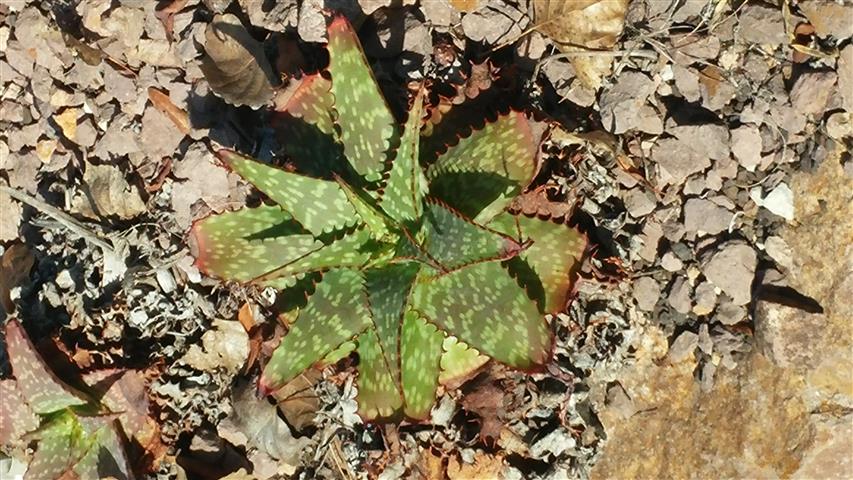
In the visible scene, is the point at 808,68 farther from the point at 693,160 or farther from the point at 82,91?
the point at 82,91

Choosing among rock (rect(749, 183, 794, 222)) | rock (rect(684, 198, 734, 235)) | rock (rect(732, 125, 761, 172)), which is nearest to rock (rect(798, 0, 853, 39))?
rock (rect(732, 125, 761, 172))

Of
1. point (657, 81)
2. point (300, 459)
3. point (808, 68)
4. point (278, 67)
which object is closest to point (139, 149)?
point (278, 67)

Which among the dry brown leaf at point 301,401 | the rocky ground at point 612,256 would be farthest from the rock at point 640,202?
the dry brown leaf at point 301,401

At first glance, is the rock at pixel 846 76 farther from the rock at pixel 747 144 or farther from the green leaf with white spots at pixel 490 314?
the green leaf with white spots at pixel 490 314

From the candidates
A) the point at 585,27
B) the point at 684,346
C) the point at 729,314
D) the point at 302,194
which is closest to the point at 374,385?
the point at 302,194

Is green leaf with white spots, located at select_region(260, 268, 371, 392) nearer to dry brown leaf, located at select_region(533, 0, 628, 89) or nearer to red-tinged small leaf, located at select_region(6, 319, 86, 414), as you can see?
red-tinged small leaf, located at select_region(6, 319, 86, 414)

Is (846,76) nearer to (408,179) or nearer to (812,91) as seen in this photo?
(812,91)
